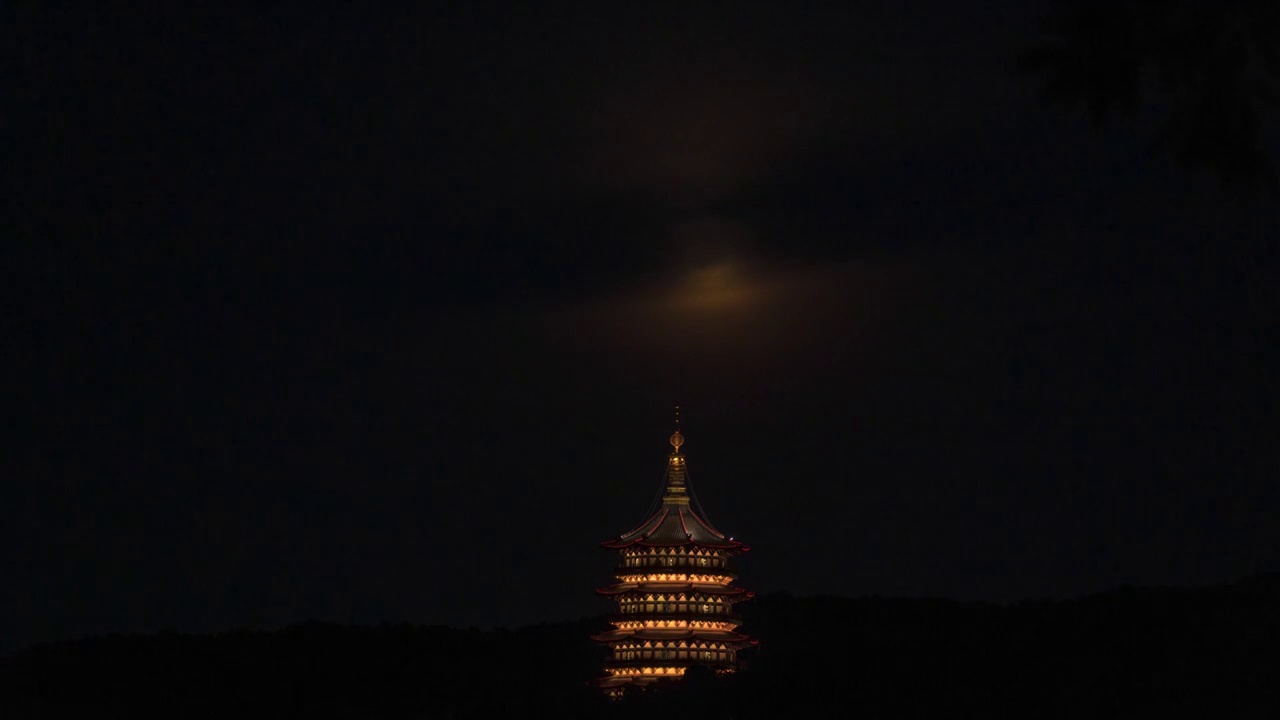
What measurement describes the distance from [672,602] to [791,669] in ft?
27.5

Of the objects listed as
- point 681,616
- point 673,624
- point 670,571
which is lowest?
point 673,624

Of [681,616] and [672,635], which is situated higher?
[681,616]

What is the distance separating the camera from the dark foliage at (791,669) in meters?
70.4

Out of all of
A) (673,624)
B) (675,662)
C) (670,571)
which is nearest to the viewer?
(675,662)

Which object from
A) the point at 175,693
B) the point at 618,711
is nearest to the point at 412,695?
the point at 175,693

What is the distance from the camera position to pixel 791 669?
259 feet

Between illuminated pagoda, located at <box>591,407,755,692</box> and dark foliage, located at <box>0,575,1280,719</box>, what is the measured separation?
126 cm

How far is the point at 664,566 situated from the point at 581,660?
29.9m

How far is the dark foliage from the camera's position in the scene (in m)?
70.4

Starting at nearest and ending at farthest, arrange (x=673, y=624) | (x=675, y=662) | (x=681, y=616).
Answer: (x=675, y=662)
(x=681, y=616)
(x=673, y=624)

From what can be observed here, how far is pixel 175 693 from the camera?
3890 inches

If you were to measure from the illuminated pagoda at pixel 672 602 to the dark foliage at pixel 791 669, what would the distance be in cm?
126

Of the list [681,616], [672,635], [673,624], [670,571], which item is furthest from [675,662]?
[670,571]

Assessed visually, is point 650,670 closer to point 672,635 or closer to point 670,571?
point 672,635
